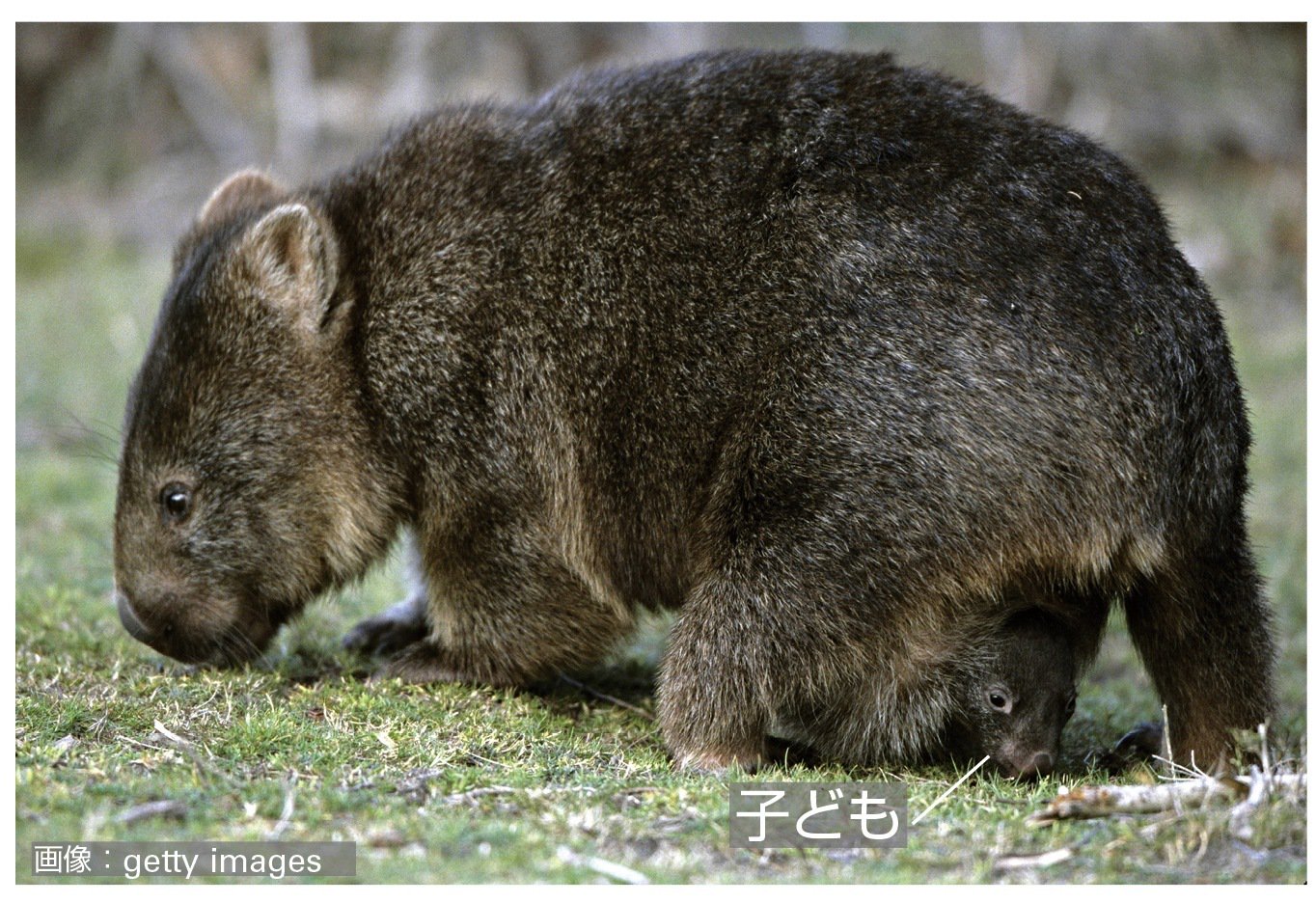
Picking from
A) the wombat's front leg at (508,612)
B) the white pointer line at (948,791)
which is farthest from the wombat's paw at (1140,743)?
the wombat's front leg at (508,612)

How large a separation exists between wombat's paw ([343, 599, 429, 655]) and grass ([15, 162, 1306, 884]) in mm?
115

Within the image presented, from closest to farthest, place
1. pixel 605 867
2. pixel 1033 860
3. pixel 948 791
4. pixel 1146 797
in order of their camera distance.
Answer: pixel 605 867, pixel 1033 860, pixel 1146 797, pixel 948 791

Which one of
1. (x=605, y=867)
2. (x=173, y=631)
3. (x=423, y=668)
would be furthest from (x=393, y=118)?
(x=605, y=867)

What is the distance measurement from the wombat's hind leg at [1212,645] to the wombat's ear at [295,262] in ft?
9.26

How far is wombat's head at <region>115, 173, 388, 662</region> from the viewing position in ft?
16.3

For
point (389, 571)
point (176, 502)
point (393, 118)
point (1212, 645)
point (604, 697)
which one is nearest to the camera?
point (1212, 645)

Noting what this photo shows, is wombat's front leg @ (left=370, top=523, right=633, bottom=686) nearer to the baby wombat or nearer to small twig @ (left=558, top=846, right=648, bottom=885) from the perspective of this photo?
the baby wombat

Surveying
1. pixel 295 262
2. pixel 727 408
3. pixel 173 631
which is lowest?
pixel 173 631

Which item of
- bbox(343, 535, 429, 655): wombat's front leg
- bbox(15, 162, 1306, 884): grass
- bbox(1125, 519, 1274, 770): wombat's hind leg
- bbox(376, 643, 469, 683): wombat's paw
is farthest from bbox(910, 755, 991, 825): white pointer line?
bbox(343, 535, 429, 655): wombat's front leg

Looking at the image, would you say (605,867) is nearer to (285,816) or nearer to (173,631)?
(285,816)

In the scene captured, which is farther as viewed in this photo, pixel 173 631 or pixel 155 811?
pixel 173 631

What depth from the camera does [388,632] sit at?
225 inches

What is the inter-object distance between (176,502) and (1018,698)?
2853mm

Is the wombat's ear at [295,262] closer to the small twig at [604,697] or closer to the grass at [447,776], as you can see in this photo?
the grass at [447,776]
